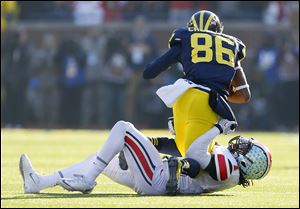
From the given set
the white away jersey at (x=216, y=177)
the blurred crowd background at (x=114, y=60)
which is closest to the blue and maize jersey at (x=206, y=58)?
the white away jersey at (x=216, y=177)

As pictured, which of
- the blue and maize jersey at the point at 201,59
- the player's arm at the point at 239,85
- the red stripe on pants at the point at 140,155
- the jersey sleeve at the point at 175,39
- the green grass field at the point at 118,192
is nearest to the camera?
the green grass field at the point at 118,192

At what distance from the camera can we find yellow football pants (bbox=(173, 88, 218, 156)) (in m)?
8.13

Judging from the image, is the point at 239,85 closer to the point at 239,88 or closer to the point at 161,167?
the point at 239,88

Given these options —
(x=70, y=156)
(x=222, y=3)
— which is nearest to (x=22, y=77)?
(x=222, y=3)

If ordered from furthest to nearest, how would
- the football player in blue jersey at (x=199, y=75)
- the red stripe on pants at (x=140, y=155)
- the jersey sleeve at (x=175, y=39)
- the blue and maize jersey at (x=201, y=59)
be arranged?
the jersey sleeve at (x=175, y=39), the blue and maize jersey at (x=201, y=59), the football player in blue jersey at (x=199, y=75), the red stripe on pants at (x=140, y=155)

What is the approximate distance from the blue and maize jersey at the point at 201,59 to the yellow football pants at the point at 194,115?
0.48 ft

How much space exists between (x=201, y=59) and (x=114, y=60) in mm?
15838

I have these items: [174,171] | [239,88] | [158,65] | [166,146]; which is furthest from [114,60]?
[174,171]

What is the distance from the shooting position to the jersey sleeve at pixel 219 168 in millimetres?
8062

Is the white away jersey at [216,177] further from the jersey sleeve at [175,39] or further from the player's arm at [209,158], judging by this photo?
the jersey sleeve at [175,39]

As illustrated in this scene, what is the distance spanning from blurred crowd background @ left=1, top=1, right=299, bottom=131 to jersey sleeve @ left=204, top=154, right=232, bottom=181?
1558 cm

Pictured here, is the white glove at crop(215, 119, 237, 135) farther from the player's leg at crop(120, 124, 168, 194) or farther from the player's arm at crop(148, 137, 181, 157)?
the player's leg at crop(120, 124, 168, 194)

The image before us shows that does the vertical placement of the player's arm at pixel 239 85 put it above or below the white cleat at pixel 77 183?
above

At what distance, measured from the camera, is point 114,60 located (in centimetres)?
2412
